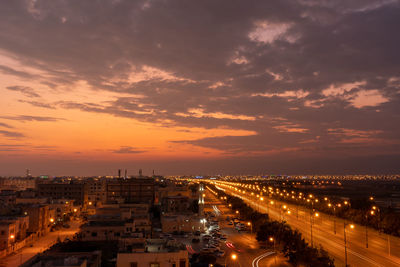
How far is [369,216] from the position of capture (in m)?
45.7

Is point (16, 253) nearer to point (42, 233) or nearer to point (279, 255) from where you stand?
point (42, 233)

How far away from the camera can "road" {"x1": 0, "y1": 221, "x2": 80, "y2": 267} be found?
31850mm

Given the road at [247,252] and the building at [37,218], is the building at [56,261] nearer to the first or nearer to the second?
the road at [247,252]

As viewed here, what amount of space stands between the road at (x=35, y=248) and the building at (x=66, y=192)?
24078mm

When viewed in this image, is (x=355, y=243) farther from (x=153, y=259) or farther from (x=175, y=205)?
(x=175, y=205)

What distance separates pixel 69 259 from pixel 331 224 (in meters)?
38.4

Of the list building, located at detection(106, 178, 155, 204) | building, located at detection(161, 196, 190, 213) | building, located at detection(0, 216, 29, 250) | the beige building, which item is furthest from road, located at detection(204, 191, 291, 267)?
building, located at detection(106, 178, 155, 204)

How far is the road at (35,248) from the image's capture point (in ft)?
104

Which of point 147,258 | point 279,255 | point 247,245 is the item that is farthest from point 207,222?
point 147,258

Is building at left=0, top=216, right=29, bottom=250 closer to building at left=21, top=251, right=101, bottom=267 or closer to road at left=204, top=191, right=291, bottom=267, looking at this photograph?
building at left=21, top=251, right=101, bottom=267

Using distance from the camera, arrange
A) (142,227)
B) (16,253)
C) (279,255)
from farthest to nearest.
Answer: (142,227) < (16,253) < (279,255)

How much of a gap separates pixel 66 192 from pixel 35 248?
1650 inches

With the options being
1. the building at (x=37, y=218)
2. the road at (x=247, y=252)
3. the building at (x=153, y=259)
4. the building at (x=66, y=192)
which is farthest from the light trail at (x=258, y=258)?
the building at (x=66, y=192)

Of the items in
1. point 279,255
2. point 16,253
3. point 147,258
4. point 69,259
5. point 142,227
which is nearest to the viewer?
point 69,259
